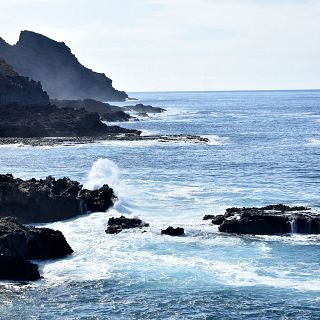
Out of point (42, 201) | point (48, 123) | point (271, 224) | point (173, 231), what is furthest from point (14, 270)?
point (48, 123)

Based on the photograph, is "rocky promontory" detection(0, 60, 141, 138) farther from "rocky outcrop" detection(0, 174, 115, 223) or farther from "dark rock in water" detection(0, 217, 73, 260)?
"dark rock in water" detection(0, 217, 73, 260)

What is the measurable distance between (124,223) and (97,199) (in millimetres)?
8831

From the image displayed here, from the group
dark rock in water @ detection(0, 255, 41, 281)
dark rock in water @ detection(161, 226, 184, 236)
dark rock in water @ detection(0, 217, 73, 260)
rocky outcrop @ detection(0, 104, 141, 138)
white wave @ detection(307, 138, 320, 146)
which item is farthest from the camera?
rocky outcrop @ detection(0, 104, 141, 138)

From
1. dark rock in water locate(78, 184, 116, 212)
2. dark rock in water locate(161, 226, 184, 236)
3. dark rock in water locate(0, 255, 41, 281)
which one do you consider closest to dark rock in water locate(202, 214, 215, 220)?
dark rock in water locate(161, 226, 184, 236)

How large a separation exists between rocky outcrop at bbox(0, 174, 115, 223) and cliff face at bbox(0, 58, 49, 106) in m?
106

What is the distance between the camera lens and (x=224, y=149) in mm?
127125

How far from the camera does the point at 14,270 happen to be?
4538 cm

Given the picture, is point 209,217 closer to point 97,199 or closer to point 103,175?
point 97,199

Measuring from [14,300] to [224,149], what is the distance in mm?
88530

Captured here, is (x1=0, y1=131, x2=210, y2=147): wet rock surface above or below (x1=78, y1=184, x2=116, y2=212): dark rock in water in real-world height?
above

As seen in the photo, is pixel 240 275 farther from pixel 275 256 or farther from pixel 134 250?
pixel 134 250

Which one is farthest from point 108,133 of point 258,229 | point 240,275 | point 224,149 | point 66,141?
point 240,275

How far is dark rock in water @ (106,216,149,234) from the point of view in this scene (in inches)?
2323

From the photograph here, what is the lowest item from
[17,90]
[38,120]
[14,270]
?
[14,270]
